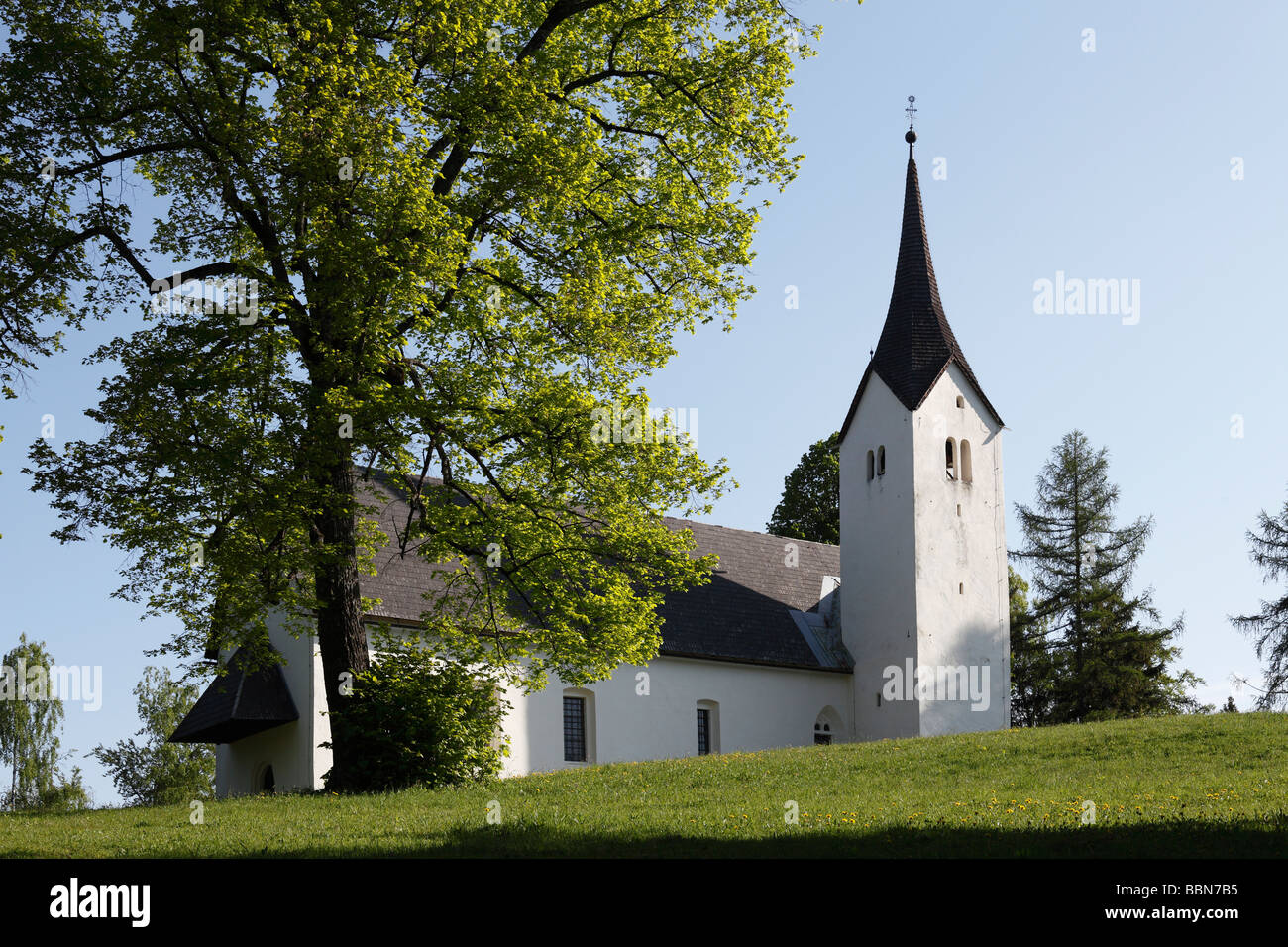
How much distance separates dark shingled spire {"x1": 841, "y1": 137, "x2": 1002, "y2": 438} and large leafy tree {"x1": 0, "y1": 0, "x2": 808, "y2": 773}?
1581 cm

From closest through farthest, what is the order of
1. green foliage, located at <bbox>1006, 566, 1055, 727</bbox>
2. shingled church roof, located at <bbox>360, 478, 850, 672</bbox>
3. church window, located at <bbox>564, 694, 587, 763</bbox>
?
shingled church roof, located at <bbox>360, 478, 850, 672</bbox>
church window, located at <bbox>564, 694, 587, 763</bbox>
green foliage, located at <bbox>1006, 566, 1055, 727</bbox>

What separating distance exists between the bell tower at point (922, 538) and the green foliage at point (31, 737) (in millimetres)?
32935

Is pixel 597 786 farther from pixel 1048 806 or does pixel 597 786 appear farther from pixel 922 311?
pixel 922 311

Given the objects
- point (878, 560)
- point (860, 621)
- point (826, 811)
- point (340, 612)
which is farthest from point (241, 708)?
point (826, 811)

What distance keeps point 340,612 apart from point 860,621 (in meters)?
19.7

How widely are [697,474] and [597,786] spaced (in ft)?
17.0

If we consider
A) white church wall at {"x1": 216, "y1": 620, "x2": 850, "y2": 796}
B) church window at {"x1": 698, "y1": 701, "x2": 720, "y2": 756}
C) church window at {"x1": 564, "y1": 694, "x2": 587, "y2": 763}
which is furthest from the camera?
church window at {"x1": 698, "y1": 701, "x2": 720, "y2": 756}

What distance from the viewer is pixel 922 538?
35281 mm

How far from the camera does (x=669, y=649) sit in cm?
3359

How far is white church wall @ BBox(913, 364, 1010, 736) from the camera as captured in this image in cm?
3472

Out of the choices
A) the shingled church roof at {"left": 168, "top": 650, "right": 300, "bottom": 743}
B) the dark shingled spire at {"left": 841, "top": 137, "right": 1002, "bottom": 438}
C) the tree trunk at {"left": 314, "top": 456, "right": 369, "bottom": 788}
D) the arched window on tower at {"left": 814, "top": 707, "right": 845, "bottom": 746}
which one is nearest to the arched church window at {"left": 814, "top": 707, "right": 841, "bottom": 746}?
the arched window on tower at {"left": 814, "top": 707, "right": 845, "bottom": 746}

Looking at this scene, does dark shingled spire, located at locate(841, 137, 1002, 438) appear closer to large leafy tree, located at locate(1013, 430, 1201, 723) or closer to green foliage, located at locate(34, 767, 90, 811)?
large leafy tree, located at locate(1013, 430, 1201, 723)

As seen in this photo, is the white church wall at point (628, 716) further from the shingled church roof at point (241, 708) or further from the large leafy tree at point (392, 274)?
the large leafy tree at point (392, 274)
